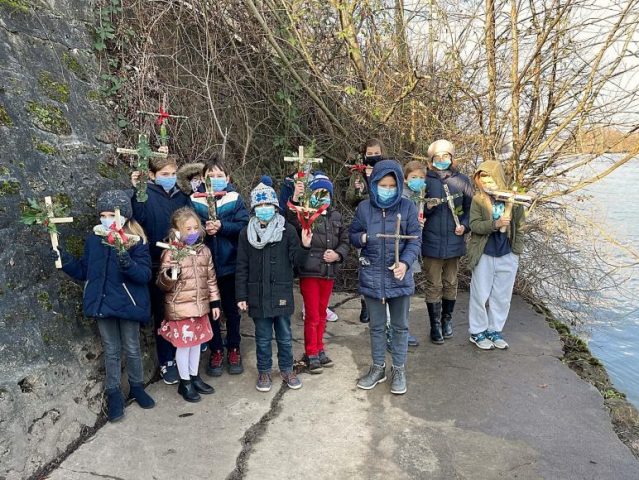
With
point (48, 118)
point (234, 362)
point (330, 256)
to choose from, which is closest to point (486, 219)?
point (330, 256)

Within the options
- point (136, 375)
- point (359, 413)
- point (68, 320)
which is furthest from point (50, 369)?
point (359, 413)

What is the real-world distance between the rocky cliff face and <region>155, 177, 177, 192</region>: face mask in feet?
1.51

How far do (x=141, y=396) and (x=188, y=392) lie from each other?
345 mm

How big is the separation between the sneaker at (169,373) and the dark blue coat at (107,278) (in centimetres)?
69

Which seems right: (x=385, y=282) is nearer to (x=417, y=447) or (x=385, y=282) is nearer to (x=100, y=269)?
(x=417, y=447)

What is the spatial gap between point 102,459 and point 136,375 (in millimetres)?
721

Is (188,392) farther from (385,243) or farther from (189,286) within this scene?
(385,243)

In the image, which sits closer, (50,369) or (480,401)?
(50,369)

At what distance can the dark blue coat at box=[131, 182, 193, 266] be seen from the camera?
3928mm

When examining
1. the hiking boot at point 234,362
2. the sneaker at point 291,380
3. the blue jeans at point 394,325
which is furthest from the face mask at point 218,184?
the sneaker at point 291,380

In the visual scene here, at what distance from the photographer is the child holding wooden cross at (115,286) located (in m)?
3.42

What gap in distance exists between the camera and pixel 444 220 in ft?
15.3

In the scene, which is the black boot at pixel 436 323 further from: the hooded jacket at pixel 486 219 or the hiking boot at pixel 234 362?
the hiking boot at pixel 234 362

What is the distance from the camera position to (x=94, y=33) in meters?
4.54
